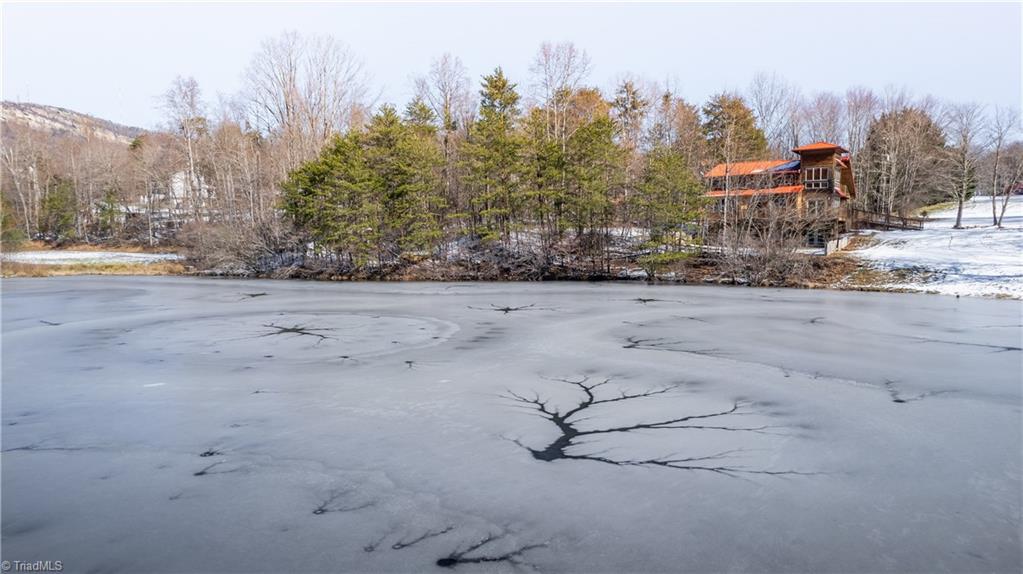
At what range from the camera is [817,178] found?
32.2 meters

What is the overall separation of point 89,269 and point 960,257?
41.8 metres

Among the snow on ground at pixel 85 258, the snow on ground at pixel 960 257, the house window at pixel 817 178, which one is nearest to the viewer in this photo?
the snow on ground at pixel 960 257

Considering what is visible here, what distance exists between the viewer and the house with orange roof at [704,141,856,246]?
95.3ft

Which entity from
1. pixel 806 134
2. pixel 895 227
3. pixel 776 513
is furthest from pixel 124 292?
pixel 806 134

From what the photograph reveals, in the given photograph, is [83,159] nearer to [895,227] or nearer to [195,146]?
[195,146]

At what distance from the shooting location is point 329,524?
3.57m

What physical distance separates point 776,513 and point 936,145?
53.4 metres

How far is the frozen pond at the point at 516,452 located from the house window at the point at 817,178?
78.1 ft

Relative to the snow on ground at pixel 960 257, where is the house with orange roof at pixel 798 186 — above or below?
above

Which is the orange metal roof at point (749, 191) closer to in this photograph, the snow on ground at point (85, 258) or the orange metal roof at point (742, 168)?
the orange metal roof at point (742, 168)

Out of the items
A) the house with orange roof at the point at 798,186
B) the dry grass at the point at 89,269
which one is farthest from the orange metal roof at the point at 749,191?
the dry grass at the point at 89,269

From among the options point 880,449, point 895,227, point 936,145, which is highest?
point 936,145

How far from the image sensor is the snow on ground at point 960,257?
1848 centimetres

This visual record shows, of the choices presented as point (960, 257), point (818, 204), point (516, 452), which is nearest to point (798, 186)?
point (818, 204)
